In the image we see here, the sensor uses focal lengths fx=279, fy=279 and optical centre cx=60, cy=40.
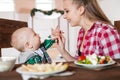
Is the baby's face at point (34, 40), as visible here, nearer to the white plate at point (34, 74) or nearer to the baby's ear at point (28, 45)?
the baby's ear at point (28, 45)

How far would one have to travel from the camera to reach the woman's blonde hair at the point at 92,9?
5.78 ft

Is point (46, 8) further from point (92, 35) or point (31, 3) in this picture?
point (92, 35)

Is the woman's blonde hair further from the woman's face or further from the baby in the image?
the baby

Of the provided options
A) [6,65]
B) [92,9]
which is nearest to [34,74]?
[6,65]

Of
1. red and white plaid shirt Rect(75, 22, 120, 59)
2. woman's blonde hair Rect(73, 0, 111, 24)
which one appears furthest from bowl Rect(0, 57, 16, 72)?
woman's blonde hair Rect(73, 0, 111, 24)

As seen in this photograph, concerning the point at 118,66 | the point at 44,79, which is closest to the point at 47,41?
the point at 118,66

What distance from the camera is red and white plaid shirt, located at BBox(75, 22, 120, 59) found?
168cm

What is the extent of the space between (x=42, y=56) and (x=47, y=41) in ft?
0.46

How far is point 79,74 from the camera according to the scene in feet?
3.53

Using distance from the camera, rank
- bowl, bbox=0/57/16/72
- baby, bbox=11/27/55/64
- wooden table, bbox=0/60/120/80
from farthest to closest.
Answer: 1. baby, bbox=11/27/55/64
2. bowl, bbox=0/57/16/72
3. wooden table, bbox=0/60/120/80

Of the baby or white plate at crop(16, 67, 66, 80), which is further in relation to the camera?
the baby

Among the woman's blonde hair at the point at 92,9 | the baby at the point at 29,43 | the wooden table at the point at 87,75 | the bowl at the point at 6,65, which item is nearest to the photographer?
the wooden table at the point at 87,75

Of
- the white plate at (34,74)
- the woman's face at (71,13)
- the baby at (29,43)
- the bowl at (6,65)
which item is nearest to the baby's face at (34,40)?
the baby at (29,43)

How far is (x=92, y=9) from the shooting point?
1.77m
